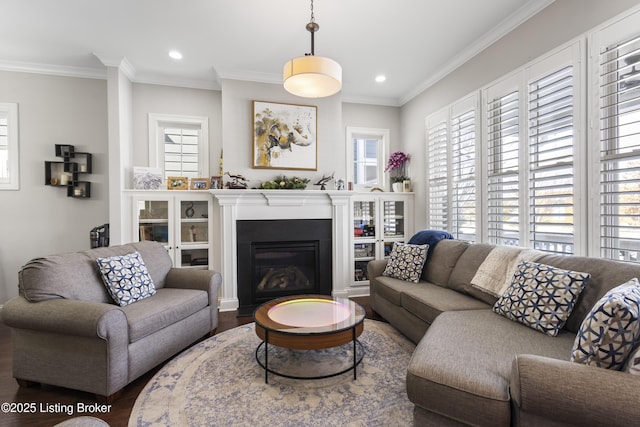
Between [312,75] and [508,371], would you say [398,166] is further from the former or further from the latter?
[508,371]

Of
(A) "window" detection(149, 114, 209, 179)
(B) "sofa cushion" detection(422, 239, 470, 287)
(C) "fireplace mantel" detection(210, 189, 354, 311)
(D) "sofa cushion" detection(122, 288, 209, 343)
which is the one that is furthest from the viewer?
(A) "window" detection(149, 114, 209, 179)

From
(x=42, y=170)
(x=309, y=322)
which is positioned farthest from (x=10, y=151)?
(x=309, y=322)

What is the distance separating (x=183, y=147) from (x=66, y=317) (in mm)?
2748

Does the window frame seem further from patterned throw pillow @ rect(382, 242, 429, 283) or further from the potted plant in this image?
patterned throw pillow @ rect(382, 242, 429, 283)

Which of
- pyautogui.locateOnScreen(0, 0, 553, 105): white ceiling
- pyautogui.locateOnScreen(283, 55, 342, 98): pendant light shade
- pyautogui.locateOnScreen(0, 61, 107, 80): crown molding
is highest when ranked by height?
pyautogui.locateOnScreen(0, 0, 553, 105): white ceiling

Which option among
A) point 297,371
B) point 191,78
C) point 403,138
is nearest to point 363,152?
point 403,138

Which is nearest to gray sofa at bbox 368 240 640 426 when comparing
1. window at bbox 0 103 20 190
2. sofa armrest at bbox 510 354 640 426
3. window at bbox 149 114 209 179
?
sofa armrest at bbox 510 354 640 426

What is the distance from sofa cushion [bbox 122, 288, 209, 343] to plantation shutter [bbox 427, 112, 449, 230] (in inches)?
118

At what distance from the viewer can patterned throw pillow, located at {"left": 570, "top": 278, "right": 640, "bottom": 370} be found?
1.17 metres

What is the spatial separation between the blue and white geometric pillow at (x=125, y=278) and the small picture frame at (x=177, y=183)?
A: 4.65 feet

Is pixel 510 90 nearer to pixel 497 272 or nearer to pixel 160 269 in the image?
pixel 497 272

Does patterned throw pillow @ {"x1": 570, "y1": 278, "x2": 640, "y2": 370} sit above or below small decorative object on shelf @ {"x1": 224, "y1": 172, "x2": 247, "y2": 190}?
below

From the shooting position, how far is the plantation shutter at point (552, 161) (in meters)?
2.30

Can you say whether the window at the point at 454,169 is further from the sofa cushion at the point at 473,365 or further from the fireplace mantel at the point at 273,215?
the sofa cushion at the point at 473,365
